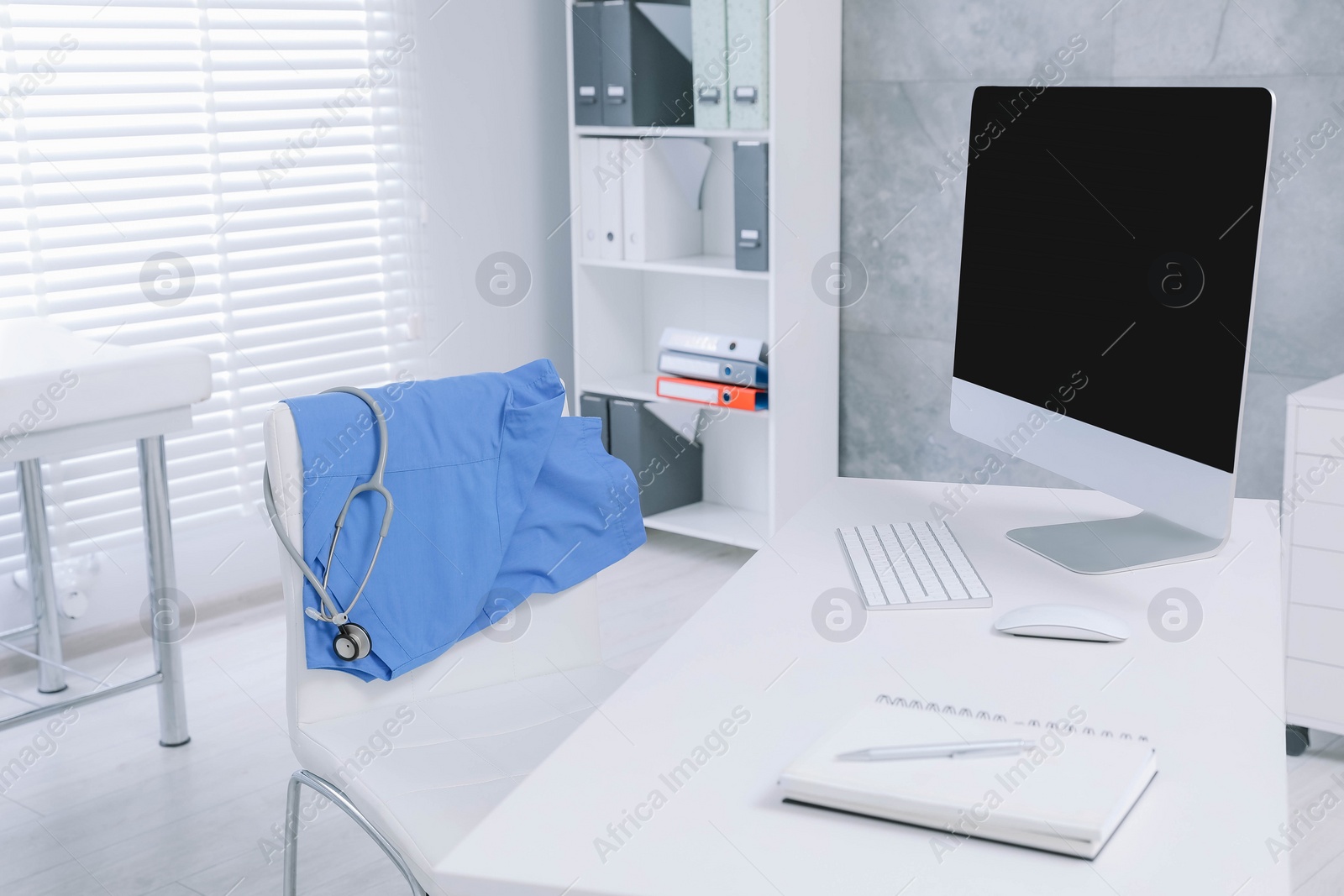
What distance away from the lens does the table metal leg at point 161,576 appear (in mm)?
2426

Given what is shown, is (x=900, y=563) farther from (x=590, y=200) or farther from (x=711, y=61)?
(x=590, y=200)

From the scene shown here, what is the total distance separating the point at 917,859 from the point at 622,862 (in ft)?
0.73

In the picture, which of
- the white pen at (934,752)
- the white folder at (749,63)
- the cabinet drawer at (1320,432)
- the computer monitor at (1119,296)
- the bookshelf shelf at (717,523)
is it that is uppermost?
the white folder at (749,63)

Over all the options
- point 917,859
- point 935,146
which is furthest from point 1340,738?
point 917,859

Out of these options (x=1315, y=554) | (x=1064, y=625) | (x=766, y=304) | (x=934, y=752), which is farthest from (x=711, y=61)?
(x=934, y=752)

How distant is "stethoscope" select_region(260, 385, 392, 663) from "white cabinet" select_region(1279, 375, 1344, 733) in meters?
1.65

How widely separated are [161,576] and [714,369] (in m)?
1.57

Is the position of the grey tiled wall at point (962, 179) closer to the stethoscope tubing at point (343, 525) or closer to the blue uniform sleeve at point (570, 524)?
the blue uniform sleeve at point (570, 524)

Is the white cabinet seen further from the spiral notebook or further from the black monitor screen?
the spiral notebook

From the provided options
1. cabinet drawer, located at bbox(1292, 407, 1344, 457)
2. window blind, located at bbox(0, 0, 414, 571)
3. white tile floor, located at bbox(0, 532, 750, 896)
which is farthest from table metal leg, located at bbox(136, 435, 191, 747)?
cabinet drawer, located at bbox(1292, 407, 1344, 457)

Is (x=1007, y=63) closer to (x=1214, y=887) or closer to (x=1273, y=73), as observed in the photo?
(x=1273, y=73)

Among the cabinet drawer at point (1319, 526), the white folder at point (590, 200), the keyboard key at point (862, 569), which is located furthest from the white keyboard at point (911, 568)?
the white folder at point (590, 200)

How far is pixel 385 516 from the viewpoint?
62.5 inches

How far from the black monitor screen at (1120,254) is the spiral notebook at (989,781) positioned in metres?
0.50
